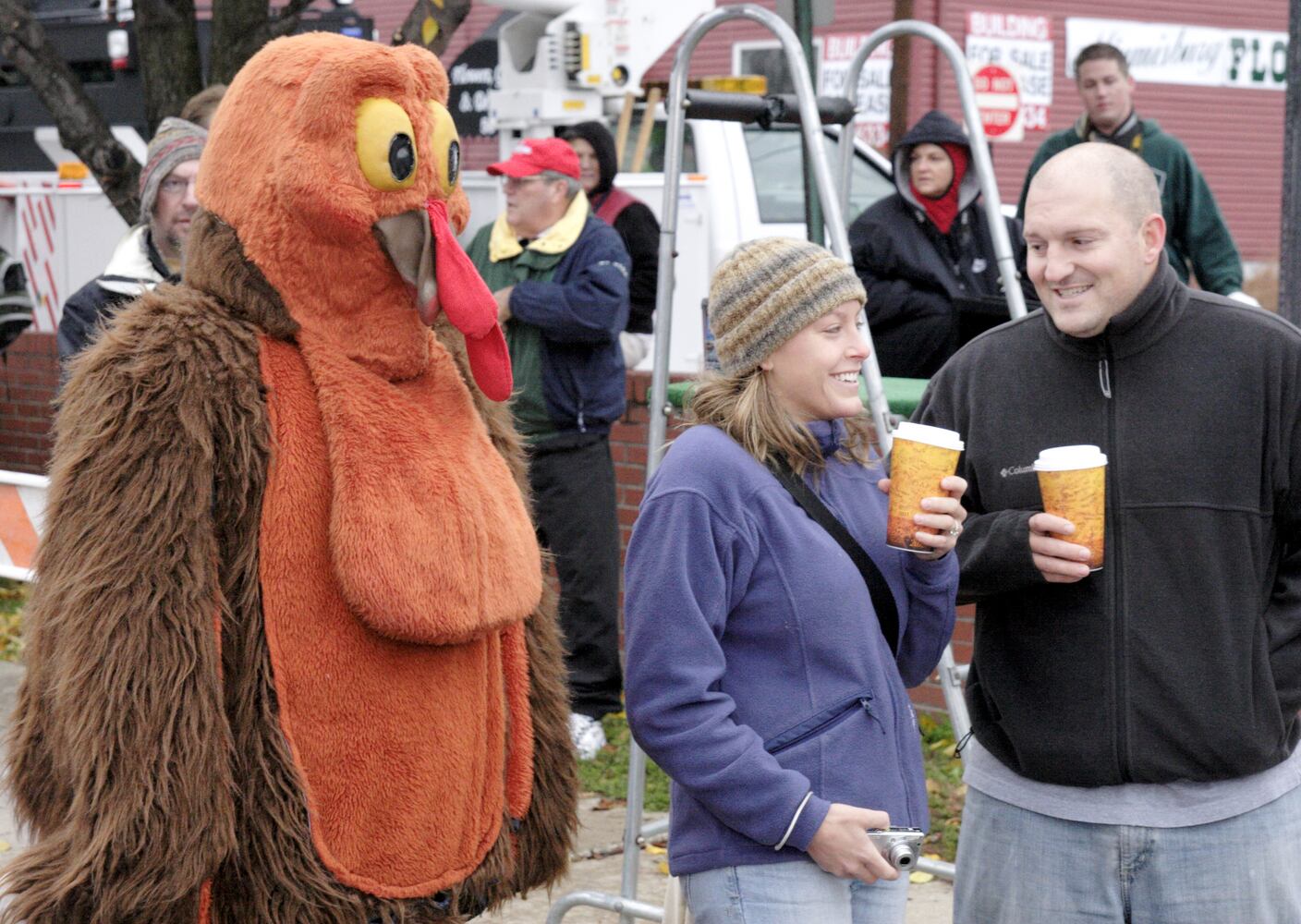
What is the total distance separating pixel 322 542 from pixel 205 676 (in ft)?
0.90

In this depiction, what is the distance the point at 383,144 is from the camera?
2.66m

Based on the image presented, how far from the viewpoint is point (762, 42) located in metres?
19.1

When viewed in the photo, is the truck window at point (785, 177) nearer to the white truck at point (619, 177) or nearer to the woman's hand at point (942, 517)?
the white truck at point (619, 177)

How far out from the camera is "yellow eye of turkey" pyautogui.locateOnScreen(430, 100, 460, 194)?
9.17 feet

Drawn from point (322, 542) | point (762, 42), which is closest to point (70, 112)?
point (322, 542)

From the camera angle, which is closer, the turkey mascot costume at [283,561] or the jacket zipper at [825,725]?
the turkey mascot costume at [283,561]

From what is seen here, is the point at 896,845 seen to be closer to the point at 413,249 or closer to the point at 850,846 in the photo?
the point at 850,846

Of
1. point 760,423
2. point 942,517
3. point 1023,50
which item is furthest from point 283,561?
point 1023,50

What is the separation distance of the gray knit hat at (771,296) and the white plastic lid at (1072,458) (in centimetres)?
40

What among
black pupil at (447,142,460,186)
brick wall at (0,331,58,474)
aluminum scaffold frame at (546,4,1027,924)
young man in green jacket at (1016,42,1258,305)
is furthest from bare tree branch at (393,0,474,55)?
black pupil at (447,142,460,186)

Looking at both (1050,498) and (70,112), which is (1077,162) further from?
(70,112)

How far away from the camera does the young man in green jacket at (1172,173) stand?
684 cm

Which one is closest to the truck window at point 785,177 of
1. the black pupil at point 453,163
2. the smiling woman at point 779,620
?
the black pupil at point 453,163

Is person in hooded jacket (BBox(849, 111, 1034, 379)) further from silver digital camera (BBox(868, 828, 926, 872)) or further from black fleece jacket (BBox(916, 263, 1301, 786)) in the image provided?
silver digital camera (BBox(868, 828, 926, 872))
